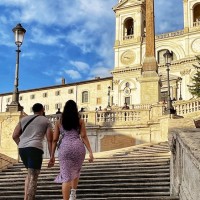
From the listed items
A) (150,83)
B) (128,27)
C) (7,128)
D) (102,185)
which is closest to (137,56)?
(128,27)

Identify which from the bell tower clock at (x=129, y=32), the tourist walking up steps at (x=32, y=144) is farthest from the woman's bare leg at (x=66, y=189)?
the bell tower clock at (x=129, y=32)

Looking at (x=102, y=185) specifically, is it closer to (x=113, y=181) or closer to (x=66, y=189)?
(x=113, y=181)

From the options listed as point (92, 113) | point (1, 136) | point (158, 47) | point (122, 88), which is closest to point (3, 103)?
point (122, 88)

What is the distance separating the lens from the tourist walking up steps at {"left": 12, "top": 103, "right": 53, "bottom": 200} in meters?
7.20

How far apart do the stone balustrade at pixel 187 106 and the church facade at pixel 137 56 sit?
36227 millimetres

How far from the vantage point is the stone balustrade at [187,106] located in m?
23.1

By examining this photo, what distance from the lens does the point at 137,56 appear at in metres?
66.9

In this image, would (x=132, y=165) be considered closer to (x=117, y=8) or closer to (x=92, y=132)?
(x=92, y=132)

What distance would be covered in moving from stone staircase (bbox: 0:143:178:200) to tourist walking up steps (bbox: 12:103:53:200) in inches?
77.7

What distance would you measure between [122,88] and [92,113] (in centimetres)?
4096

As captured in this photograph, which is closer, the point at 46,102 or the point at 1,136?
the point at 1,136

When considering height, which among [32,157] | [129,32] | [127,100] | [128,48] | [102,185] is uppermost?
[129,32]

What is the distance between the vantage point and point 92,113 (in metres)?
25.3

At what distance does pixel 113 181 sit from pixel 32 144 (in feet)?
12.2
